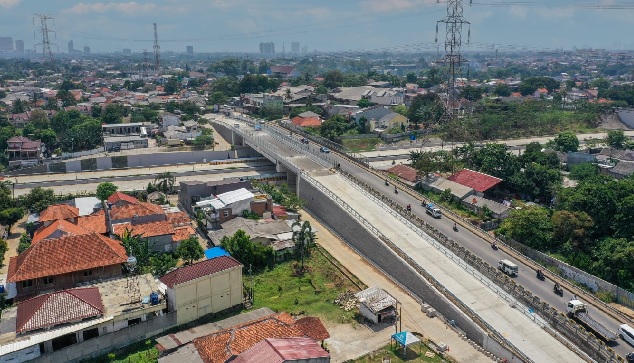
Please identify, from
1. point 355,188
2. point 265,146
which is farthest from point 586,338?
point 265,146

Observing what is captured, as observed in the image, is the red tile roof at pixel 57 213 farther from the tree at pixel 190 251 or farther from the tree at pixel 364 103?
the tree at pixel 364 103

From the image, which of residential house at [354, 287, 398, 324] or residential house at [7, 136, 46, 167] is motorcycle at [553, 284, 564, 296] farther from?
residential house at [7, 136, 46, 167]

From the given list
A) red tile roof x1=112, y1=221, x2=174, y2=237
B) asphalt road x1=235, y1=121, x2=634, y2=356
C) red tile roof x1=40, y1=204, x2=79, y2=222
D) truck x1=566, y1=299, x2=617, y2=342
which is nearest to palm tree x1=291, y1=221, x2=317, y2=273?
red tile roof x1=112, y1=221, x2=174, y2=237

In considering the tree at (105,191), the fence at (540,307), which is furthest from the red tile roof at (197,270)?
the tree at (105,191)

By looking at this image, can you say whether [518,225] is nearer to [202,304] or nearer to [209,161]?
[202,304]

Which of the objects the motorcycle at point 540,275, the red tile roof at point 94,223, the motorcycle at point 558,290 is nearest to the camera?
the motorcycle at point 558,290

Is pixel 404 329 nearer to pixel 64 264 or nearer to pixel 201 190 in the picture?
pixel 64 264
